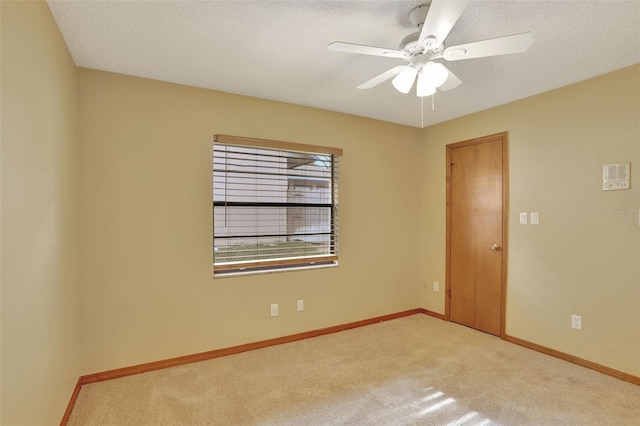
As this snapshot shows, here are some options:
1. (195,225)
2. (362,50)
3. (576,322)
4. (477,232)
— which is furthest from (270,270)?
(576,322)

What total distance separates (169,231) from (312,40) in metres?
1.87

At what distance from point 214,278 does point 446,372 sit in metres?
2.10

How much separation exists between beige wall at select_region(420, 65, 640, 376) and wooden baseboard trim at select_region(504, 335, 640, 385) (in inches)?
1.5

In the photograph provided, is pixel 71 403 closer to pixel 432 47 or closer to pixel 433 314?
pixel 432 47

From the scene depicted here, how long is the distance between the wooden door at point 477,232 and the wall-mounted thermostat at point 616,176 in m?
0.82

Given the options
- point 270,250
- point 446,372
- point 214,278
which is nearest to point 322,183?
point 270,250

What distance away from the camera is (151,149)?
2.71 m

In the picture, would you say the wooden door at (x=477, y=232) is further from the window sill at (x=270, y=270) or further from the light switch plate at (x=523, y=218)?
the window sill at (x=270, y=270)

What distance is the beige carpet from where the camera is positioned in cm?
209

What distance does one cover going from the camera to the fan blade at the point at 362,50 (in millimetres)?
1673

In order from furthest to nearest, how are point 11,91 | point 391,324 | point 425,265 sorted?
point 425,265 → point 391,324 → point 11,91

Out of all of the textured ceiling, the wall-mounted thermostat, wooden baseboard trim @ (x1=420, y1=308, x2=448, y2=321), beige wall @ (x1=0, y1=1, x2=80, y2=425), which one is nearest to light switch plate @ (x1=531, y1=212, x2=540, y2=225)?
the wall-mounted thermostat

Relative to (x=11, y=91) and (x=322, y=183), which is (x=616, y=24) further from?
(x=11, y=91)

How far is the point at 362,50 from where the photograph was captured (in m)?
1.75
